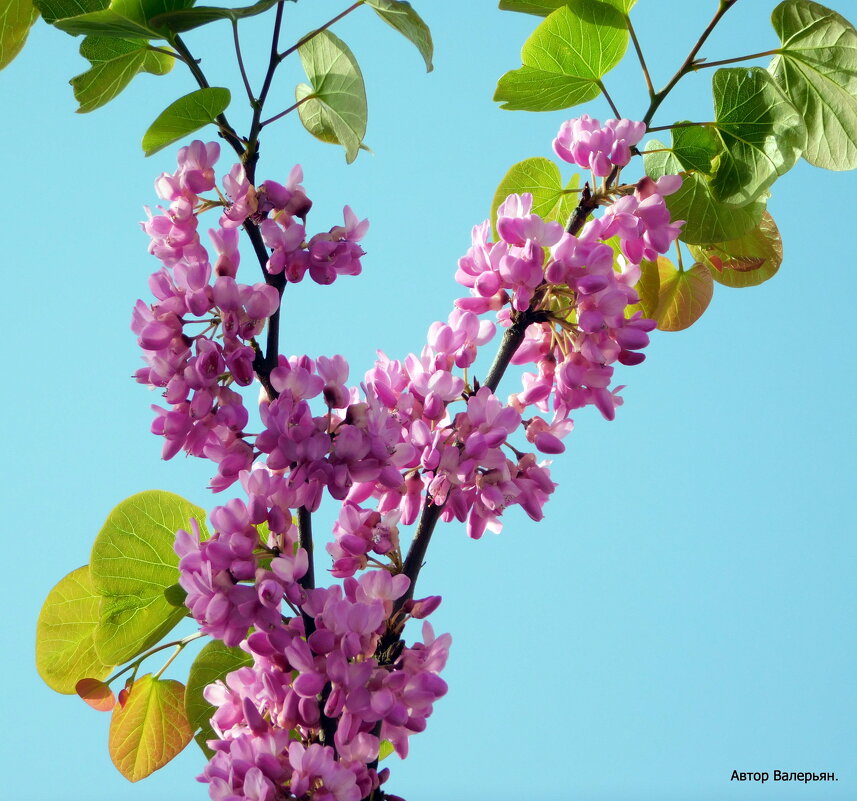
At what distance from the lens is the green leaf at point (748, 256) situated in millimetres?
976

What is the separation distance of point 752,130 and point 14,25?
636 millimetres

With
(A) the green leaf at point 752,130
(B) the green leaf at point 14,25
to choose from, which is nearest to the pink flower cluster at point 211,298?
(B) the green leaf at point 14,25

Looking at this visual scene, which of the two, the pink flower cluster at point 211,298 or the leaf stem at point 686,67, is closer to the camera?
the pink flower cluster at point 211,298

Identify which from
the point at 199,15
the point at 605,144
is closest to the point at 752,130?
the point at 605,144

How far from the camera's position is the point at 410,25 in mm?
651

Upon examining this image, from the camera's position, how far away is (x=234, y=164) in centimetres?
64

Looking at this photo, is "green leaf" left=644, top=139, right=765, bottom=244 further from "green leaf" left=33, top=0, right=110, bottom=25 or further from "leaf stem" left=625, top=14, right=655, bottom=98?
"green leaf" left=33, top=0, right=110, bottom=25

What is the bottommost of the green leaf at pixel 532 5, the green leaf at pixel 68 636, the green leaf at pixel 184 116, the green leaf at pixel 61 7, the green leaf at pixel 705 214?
the green leaf at pixel 68 636

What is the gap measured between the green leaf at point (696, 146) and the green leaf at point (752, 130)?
1cm

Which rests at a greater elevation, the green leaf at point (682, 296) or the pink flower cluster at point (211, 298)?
the green leaf at point (682, 296)

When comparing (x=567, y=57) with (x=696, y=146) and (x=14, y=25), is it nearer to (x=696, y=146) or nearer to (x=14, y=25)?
(x=696, y=146)

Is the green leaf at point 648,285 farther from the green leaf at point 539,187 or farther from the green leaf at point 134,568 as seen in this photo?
the green leaf at point 134,568

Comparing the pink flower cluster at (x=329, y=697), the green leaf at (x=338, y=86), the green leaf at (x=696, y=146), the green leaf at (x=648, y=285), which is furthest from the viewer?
the green leaf at (x=648, y=285)

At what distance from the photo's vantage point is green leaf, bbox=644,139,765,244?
85cm
